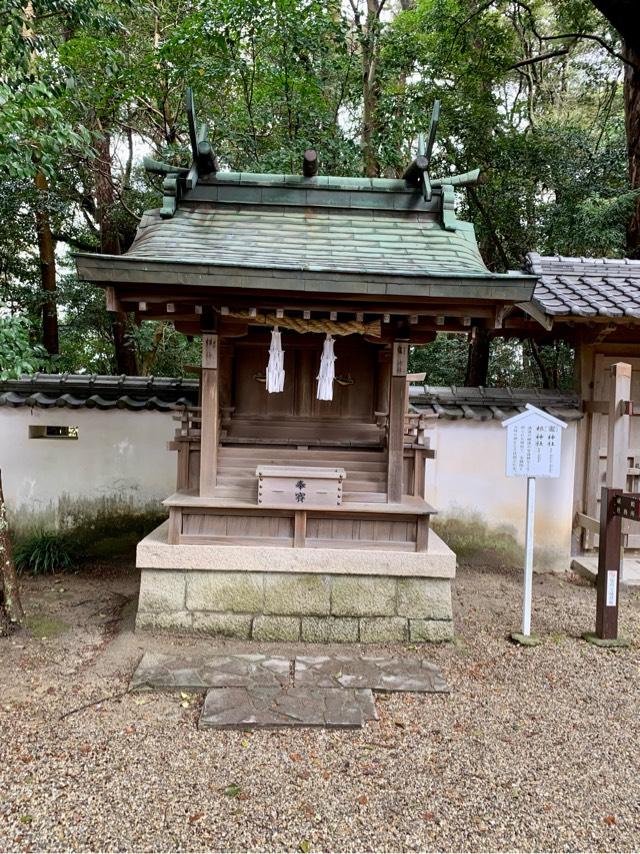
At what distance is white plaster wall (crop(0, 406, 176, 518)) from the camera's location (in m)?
7.20

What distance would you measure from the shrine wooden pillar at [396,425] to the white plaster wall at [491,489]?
232 centimetres

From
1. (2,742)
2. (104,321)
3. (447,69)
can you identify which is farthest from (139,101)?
(2,742)

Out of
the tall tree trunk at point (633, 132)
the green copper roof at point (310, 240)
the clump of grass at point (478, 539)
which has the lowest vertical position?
the clump of grass at point (478, 539)

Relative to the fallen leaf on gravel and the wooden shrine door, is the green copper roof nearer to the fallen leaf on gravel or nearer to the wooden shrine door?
the wooden shrine door

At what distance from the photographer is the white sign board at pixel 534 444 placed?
5.07m

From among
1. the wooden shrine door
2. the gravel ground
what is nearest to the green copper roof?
the wooden shrine door

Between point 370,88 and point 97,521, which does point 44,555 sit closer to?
point 97,521

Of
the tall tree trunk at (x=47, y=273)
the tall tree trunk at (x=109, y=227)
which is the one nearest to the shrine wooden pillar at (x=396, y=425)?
the tall tree trunk at (x=109, y=227)

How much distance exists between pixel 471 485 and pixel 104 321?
9840mm

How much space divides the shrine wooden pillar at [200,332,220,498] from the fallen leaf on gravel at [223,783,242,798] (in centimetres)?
252

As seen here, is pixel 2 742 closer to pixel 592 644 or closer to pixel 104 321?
pixel 592 644

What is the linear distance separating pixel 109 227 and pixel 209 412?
353 inches

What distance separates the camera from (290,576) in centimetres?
489

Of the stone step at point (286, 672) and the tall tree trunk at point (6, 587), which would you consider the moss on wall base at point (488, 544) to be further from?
the tall tree trunk at point (6, 587)
